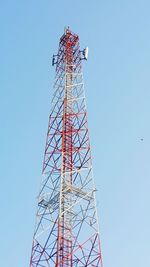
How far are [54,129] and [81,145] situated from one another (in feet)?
7.93

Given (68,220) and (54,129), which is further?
(54,129)

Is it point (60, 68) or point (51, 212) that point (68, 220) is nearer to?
point (51, 212)

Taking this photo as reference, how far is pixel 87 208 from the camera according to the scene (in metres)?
28.8

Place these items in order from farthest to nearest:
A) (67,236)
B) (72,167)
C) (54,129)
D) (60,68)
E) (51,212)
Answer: (60,68)
(54,129)
(72,167)
(51,212)
(67,236)

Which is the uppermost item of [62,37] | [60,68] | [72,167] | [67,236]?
[62,37]

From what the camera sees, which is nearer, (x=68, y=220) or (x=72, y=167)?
(x=68, y=220)

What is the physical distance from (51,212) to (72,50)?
14280mm

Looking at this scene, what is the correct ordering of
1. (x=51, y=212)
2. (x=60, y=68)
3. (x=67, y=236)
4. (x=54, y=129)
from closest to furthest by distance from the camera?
(x=67, y=236) → (x=51, y=212) → (x=54, y=129) → (x=60, y=68)

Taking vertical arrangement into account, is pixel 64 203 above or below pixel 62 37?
below

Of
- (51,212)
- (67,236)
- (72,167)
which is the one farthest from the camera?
(72,167)

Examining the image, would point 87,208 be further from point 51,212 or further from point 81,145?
point 81,145

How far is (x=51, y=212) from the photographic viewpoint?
28.5m

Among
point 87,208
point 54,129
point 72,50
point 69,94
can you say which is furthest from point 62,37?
point 87,208

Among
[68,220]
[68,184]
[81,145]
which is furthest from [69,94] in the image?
[68,220]
